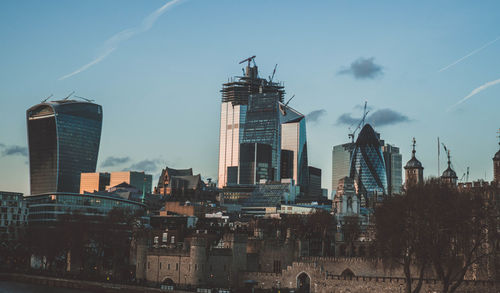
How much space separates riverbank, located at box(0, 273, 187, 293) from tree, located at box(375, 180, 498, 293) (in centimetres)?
3410

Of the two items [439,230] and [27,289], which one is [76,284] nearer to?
[27,289]

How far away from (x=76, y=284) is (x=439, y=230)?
70.2 meters

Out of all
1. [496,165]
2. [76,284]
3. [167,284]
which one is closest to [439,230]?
[496,165]

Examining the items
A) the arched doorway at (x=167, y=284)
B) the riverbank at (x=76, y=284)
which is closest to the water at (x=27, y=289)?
the riverbank at (x=76, y=284)

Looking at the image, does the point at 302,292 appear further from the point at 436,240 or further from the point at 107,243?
the point at 107,243

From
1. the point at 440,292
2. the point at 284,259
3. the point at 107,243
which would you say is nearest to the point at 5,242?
the point at 107,243

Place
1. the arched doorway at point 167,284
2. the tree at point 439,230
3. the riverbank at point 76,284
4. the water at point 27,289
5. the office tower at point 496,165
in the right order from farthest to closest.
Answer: the office tower at point 496,165 → the water at point 27,289 → the riverbank at point 76,284 → the arched doorway at point 167,284 → the tree at point 439,230

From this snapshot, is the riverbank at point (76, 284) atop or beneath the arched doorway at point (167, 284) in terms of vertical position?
beneath

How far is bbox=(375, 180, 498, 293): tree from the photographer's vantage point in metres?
91.4

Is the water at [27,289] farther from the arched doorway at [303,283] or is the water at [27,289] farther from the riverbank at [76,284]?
the arched doorway at [303,283]

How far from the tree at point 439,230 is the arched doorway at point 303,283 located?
1390 cm

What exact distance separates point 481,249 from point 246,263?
1515 inches

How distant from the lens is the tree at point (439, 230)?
3600 inches

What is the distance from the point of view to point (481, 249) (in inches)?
3900
